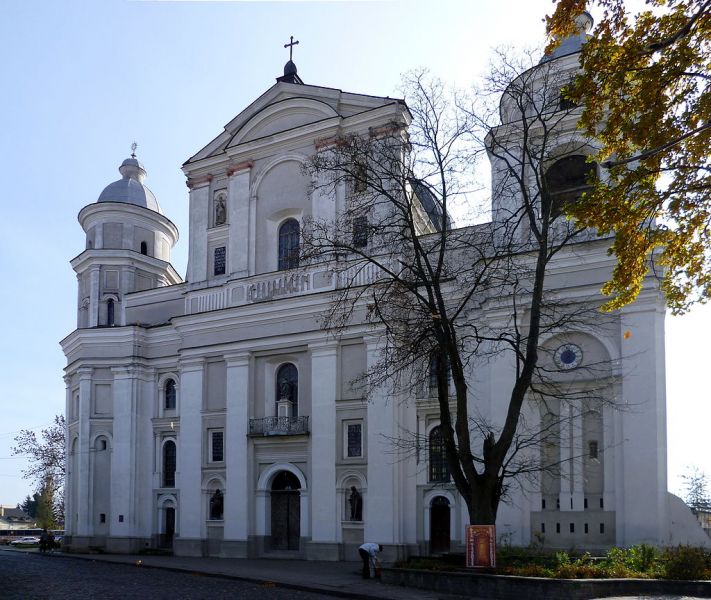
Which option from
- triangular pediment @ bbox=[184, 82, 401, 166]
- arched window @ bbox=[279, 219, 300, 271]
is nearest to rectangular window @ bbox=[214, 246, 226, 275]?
arched window @ bbox=[279, 219, 300, 271]

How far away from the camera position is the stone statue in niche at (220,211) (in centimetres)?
3372

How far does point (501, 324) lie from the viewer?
1010 inches

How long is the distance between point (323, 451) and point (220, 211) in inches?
415

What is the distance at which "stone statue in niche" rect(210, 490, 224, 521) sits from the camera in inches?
1248

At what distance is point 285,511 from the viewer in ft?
101

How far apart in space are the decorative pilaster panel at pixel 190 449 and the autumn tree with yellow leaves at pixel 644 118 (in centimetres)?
2161

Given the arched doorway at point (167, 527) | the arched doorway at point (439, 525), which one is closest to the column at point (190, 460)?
the arched doorway at point (167, 527)

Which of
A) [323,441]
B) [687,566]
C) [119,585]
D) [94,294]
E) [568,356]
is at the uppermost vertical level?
[94,294]

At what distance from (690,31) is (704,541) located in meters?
16.0

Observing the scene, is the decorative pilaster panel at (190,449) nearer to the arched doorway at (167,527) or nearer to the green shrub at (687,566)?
the arched doorway at (167,527)

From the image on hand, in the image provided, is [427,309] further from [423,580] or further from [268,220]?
[268,220]

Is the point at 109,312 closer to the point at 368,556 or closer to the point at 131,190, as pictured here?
the point at 131,190

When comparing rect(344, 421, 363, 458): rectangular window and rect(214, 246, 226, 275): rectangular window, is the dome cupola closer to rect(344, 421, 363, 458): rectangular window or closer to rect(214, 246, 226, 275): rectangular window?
rect(214, 246, 226, 275): rectangular window

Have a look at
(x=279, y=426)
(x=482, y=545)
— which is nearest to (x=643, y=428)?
(x=482, y=545)
